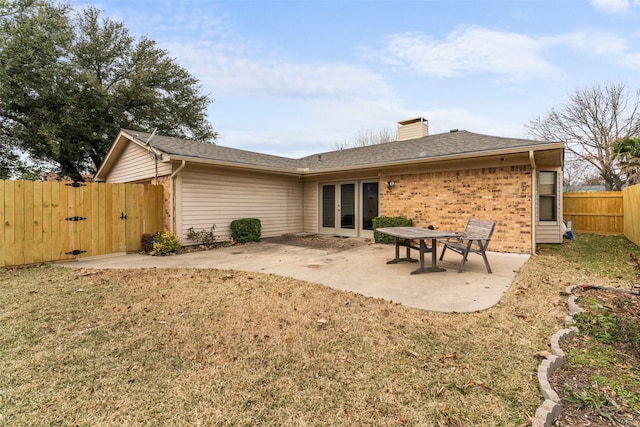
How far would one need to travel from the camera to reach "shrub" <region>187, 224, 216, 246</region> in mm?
8938

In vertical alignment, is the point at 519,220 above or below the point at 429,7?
below

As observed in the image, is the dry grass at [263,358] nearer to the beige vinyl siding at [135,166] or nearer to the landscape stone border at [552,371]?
the landscape stone border at [552,371]

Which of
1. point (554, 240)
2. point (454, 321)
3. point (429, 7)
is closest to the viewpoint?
point (454, 321)

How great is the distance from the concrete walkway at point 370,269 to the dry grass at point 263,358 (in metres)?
0.36

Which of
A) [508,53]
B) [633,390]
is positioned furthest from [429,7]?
[633,390]

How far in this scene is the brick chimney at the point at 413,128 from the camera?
13258 millimetres

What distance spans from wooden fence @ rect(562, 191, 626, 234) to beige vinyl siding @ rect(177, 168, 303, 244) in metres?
11.8

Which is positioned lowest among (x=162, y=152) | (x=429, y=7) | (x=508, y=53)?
(x=162, y=152)

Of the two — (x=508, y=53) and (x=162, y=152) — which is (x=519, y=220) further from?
(x=162, y=152)

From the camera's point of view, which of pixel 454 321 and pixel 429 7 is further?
pixel 429 7

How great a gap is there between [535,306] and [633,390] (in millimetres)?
1806

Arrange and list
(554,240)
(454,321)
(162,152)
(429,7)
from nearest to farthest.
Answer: (454,321) → (162,152) → (429,7) → (554,240)

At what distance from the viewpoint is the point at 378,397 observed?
213 centimetres

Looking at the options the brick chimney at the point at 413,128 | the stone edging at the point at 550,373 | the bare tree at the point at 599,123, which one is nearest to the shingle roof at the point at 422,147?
the brick chimney at the point at 413,128
